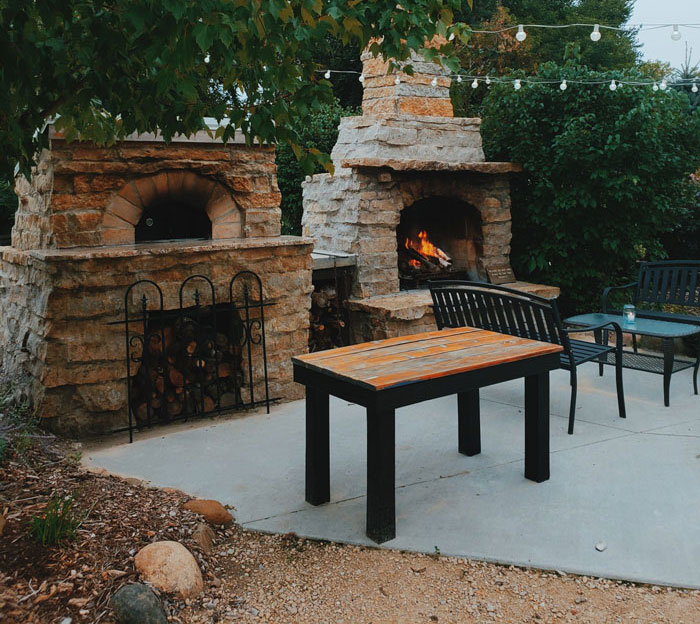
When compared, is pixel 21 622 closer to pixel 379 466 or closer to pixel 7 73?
pixel 379 466

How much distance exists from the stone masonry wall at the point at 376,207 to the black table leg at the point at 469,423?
2.71 m

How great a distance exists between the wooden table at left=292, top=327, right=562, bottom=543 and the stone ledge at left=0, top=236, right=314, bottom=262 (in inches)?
64.9

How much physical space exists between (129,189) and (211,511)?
2585 mm

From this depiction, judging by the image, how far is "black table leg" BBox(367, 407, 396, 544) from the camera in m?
3.01

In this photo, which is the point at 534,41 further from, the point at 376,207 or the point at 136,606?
the point at 136,606

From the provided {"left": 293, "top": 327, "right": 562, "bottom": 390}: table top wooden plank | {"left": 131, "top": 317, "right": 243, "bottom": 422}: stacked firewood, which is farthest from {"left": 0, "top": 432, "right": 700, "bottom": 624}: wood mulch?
→ {"left": 131, "top": 317, "right": 243, "bottom": 422}: stacked firewood

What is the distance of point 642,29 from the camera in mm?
5938

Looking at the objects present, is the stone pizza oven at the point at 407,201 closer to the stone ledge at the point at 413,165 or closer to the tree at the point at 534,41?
the stone ledge at the point at 413,165

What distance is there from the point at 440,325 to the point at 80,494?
2.84 m

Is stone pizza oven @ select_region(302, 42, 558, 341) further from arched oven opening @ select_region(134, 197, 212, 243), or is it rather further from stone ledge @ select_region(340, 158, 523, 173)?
arched oven opening @ select_region(134, 197, 212, 243)

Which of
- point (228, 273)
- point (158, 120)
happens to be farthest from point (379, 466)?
point (228, 273)

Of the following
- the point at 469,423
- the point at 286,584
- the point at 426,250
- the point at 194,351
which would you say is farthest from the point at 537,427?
the point at 426,250

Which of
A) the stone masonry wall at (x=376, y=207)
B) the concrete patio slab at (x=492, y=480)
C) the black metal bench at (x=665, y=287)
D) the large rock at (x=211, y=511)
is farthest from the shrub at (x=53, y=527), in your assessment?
the black metal bench at (x=665, y=287)

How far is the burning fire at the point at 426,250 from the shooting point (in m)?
7.57
